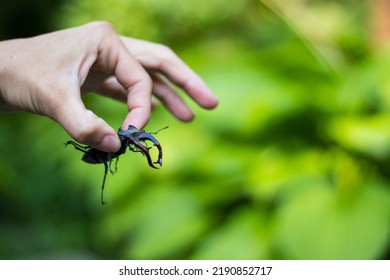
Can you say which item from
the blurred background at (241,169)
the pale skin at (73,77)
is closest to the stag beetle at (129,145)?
the pale skin at (73,77)

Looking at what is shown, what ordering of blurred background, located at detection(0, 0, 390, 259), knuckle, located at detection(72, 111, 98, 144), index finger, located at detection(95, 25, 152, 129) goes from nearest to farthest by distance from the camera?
knuckle, located at detection(72, 111, 98, 144) → index finger, located at detection(95, 25, 152, 129) → blurred background, located at detection(0, 0, 390, 259)

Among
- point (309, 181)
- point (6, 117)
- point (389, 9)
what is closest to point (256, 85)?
point (309, 181)

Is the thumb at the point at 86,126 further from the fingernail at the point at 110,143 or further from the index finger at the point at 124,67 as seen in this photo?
the index finger at the point at 124,67

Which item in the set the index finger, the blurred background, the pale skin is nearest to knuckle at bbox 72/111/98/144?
the pale skin

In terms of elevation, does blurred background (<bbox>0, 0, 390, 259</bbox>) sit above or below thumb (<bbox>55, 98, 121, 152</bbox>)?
above

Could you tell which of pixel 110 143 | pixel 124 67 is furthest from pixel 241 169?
pixel 110 143

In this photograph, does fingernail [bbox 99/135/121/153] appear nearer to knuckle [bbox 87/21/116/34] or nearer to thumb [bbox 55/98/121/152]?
thumb [bbox 55/98/121/152]

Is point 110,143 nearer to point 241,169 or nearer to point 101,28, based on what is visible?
point 101,28

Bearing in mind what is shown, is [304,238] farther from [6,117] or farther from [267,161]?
[6,117]
